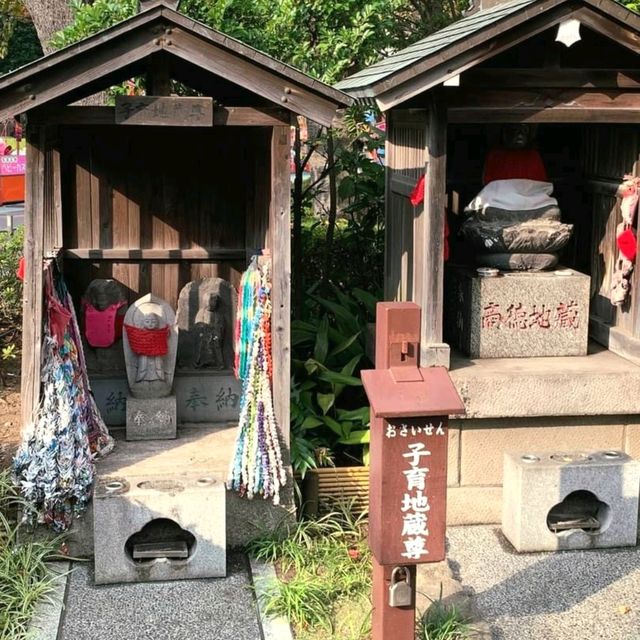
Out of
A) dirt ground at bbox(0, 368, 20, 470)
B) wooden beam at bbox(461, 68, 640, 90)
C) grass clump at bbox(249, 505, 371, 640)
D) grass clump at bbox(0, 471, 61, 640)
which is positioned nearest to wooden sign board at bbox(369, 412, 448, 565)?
grass clump at bbox(249, 505, 371, 640)

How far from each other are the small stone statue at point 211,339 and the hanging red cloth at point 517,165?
2.50m

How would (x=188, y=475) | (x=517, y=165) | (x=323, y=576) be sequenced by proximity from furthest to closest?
(x=517, y=165)
(x=188, y=475)
(x=323, y=576)

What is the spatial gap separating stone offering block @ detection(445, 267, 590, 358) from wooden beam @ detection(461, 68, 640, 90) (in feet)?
4.76

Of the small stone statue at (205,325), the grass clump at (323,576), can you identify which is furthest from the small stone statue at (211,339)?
the grass clump at (323,576)

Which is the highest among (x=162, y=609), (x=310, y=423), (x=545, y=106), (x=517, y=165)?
(x=545, y=106)

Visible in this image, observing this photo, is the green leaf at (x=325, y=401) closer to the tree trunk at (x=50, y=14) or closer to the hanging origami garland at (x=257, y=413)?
the hanging origami garland at (x=257, y=413)

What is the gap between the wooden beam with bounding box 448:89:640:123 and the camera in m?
7.54

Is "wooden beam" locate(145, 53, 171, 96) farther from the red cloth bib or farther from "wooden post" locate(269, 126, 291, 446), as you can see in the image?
the red cloth bib

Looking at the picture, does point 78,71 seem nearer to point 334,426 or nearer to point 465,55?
point 465,55

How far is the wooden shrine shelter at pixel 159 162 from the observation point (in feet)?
21.7

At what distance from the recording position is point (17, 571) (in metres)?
6.53

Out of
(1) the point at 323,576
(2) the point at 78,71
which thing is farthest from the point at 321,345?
(2) the point at 78,71

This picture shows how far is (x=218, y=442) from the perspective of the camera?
789cm

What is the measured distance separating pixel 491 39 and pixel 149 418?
3.69 meters
